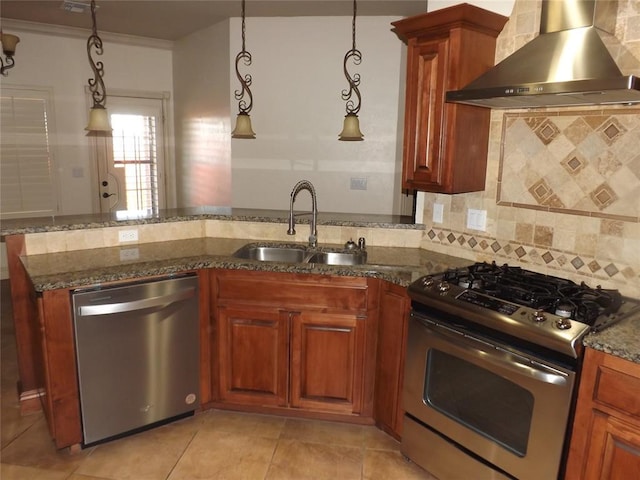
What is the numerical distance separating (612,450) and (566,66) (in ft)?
4.65

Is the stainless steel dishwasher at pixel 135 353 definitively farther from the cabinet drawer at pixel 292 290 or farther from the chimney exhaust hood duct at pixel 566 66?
the chimney exhaust hood duct at pixel 566 66

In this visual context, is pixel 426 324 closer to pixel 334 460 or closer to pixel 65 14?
pixel 334 460

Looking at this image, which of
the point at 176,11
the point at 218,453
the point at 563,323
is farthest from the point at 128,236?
the point at 176,11

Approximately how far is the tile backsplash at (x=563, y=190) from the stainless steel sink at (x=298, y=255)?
611 mm

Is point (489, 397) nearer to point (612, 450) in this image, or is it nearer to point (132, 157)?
point (612, 450)

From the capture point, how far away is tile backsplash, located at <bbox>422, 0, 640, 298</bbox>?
2092 mm

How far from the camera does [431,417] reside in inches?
87.1

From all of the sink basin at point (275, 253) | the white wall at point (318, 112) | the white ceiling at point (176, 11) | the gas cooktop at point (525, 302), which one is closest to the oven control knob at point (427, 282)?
the gas cooktop at point (525, 302)

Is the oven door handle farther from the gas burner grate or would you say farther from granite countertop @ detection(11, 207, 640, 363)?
granite countertop @ detection(11, 207, 640, 363)

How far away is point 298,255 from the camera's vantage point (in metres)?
2.98

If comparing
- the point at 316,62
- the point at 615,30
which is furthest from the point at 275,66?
the point at 615,30

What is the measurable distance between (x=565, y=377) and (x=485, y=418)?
43 cm

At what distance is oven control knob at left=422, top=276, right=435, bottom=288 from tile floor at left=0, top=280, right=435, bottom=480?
92cm

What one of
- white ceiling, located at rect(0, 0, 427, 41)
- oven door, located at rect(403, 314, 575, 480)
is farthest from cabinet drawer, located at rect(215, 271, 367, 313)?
white ceiling, located at rect(0, 0, 427, 41)
